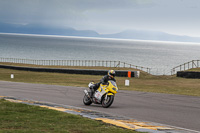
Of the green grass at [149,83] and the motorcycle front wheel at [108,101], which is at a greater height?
the green grass at [149,83]

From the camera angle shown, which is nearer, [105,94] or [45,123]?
[45,123]

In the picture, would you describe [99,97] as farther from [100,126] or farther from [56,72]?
[56,72]

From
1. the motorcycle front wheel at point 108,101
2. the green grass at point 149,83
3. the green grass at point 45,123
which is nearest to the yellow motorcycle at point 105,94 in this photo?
the motorcycle front wheel at point 108,101

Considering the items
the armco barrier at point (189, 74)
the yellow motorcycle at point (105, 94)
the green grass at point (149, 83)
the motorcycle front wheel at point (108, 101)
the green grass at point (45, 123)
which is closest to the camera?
the green grass at point (45, 123)

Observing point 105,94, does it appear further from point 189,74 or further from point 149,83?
point 189,74

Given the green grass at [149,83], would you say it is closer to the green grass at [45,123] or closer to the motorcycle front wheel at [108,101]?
the motorcycle front wheel at [108,101]

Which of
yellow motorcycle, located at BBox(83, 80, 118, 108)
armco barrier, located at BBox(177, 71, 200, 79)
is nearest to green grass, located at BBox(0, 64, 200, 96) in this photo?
armco barrier, located at BBox(177, 71, 200, 79)

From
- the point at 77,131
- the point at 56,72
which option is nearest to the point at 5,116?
the point at 77,131

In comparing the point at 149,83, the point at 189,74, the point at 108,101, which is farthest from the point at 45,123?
the point at 189,74

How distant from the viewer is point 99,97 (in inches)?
553

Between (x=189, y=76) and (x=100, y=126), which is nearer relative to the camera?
(x=100, y=126)

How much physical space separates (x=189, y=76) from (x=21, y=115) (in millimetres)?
30960

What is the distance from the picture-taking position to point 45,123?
916 centimetres

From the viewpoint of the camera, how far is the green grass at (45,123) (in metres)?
8.26
